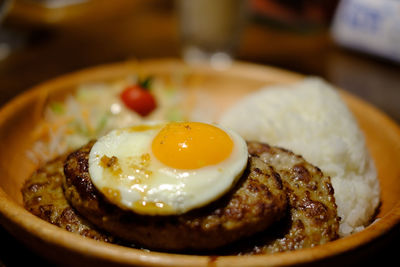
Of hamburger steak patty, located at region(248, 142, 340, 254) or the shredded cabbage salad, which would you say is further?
the shredded cabbage salad

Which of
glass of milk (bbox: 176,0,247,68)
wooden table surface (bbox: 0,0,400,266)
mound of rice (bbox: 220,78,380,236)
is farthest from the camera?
glass of milk (bbox: 176,0,247,68)

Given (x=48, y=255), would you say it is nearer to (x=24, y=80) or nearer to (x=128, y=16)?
(x=24, y=80)

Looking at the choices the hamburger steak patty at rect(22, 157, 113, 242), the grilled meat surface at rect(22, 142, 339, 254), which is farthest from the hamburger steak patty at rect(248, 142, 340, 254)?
the hamburger steak patty at rect(22, 157, 113, 242)

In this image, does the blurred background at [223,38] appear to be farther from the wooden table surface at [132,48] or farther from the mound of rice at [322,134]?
the mound of rice at [322,134]

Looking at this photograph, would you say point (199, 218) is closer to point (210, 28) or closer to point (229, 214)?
point (229, 214)

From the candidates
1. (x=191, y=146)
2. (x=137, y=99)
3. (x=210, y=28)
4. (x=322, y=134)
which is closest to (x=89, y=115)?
(x=137, y=99)

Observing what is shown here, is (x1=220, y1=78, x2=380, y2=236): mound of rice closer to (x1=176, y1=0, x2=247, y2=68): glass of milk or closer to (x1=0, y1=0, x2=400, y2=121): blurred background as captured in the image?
(x1=0, y1=0, x2=400, y2=121): blurred background
